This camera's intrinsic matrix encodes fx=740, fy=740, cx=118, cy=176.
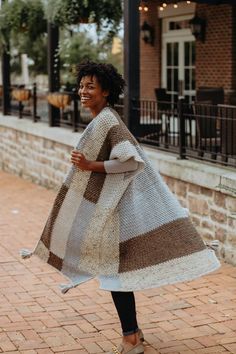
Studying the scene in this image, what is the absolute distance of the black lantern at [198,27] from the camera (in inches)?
551

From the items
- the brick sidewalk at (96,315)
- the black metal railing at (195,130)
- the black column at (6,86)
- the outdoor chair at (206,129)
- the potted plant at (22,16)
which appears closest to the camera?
the brick sidewalk at (96,315)

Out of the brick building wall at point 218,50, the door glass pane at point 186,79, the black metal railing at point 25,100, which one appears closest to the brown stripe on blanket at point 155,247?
the black metal railing at point 25,100

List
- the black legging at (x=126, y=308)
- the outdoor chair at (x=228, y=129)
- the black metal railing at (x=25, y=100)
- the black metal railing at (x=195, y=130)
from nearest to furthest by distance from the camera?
1. the black legging at (x=126, y=308)
2. the outdoor chair at (x=228, y=129)
3. the black metal railing at (x=195, y=130)
4. the black metal railing at (x=25, y=100)

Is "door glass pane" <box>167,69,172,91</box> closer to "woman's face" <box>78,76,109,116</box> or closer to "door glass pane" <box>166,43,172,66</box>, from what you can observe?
"door glass pane" <box>166,43,172,66</box>

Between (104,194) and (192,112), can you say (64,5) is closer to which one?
(192,112)

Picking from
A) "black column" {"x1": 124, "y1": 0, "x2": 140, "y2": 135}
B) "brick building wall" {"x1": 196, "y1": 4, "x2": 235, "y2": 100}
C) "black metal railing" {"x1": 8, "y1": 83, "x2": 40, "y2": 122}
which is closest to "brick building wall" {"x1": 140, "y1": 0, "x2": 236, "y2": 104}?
"brick building wall" {"x1": 196, "y1": 4, "x2": 235, "y2": 100}

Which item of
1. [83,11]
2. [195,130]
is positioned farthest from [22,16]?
[195,130]

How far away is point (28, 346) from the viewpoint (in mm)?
4918

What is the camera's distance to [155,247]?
176 inches

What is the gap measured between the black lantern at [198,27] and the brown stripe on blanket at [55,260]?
32.8 ft

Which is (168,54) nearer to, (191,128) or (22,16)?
(22,16)

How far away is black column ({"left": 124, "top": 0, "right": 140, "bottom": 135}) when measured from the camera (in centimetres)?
904

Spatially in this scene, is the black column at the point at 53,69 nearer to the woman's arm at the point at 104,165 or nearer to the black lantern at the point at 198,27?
the black lantern at the point at 198,27

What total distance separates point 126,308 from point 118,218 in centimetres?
57
